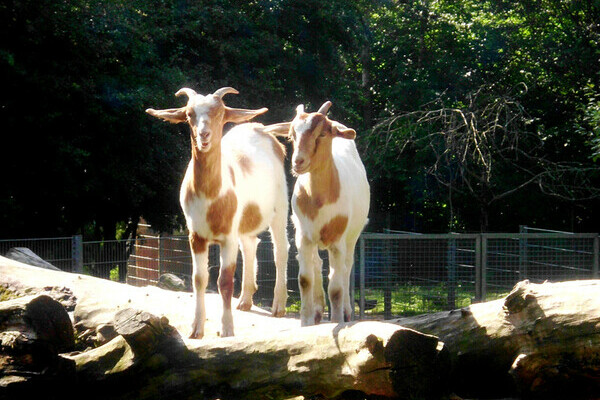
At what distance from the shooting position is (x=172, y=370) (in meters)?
5.39

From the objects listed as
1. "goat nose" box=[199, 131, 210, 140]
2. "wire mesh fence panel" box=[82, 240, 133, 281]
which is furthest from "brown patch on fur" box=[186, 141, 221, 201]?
"wire mesh fence panel" box=[82, 240, 133, 281]

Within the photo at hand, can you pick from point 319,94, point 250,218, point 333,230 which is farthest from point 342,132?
point 319,94

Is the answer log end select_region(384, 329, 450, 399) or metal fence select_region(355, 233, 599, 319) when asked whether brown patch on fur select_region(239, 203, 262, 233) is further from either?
metal fence select_region(355, 233, 599, 319)

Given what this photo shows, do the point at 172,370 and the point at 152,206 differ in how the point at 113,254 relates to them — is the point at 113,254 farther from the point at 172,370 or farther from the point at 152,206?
the point at 172,370

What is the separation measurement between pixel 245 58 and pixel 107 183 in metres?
4.29

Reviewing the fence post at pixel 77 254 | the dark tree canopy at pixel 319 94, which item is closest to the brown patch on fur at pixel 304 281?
the fence post at pixel 77 254

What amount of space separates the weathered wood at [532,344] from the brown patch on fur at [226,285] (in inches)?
75.6

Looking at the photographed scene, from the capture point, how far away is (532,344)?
17.2 feet

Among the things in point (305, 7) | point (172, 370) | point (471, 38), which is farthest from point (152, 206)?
point (172, 370)

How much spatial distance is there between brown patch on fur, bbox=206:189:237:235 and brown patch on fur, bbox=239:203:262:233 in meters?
0.67

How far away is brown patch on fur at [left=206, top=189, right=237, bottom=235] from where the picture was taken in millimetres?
6812

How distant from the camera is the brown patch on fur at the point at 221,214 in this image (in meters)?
6.81

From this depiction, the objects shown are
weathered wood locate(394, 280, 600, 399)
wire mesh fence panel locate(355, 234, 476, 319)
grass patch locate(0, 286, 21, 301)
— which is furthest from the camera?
wire mesh fence panel locate(355, 234, 476, 319)

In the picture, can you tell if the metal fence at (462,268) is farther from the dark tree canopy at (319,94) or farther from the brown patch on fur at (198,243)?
the brown patch on fur at (198,243)
